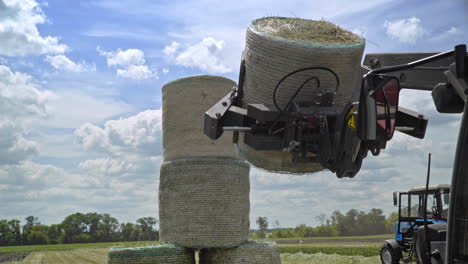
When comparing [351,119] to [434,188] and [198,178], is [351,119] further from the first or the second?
[434,188]

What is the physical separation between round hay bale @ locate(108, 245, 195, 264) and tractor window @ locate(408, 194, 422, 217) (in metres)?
7.38

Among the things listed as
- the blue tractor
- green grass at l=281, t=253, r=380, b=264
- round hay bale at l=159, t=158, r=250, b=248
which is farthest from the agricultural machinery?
green grass at l=281, t=253, r=380, b=264

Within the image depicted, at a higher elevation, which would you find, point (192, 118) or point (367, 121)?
point (192, 118)

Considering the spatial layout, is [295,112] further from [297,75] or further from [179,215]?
[179,215]

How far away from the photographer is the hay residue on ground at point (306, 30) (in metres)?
4.69

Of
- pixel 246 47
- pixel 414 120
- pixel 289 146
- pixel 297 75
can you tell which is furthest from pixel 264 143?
pixel 414 120

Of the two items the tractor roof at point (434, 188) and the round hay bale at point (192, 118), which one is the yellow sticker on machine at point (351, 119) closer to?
the round hay bale at point (192, 118)

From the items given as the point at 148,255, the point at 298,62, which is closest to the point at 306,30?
the point at 298,62

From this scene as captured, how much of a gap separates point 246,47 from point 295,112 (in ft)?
3.14

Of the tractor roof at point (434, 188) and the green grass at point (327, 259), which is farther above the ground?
the tractor roof at point (434, 188)

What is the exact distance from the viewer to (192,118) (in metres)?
7.36

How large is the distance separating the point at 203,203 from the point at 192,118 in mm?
1199

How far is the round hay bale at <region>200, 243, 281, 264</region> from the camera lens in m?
7.24

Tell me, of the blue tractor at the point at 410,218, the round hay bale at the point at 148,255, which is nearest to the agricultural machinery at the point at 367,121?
the round hay bale at the point at 148,255
